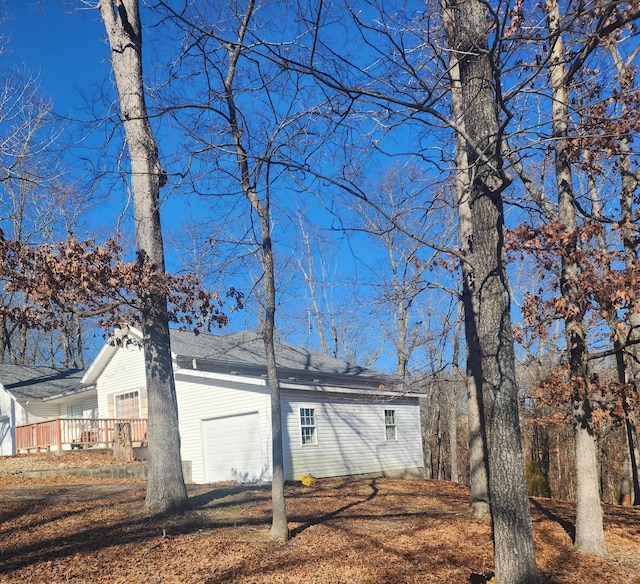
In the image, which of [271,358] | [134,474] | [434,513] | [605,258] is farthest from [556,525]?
[134,474]

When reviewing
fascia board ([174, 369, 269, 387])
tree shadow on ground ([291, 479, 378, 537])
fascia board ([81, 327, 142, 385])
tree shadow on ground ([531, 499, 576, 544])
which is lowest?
tree shadow on ground ([531, 499, 576, 544])

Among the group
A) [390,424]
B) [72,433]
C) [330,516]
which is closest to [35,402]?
[72,433]

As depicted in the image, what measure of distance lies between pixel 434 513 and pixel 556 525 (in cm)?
200

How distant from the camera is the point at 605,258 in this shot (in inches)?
344

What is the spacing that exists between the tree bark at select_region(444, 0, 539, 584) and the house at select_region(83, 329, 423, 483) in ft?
30.4

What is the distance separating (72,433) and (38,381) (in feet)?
22.0

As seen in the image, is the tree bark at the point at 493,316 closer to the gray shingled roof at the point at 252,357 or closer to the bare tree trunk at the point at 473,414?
the bare tree trunk at the point at 473,414

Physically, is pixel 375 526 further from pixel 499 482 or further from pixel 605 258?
pixel 605 258

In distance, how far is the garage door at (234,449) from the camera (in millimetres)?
16766

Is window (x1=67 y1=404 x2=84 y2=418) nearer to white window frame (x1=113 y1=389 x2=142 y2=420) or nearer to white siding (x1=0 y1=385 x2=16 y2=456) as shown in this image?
white siding (x1=0 y1=385 x2=16 y2=456)

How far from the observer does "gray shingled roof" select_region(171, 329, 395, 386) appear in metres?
18.7

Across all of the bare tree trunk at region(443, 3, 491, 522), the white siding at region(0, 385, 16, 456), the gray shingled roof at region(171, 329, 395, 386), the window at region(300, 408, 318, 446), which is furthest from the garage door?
the white siding at region(0, 385, 16, 456)

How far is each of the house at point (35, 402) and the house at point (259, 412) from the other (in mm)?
2420

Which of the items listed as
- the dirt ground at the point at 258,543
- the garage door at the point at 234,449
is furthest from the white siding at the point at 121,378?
the dirt ground at the point at 258,543
